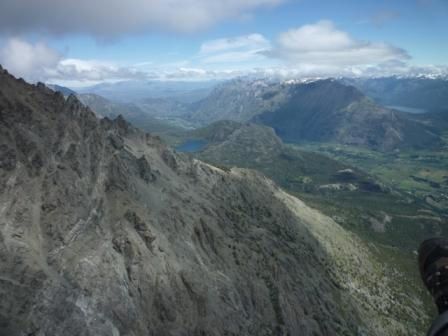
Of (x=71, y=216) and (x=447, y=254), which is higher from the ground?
(x=447, y=254)

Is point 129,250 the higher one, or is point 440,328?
point 440,328

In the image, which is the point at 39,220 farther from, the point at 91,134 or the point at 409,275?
the point at 409,275

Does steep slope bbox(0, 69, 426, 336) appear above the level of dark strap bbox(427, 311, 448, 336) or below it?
below

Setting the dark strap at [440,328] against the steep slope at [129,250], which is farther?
the steep slope at [129,250]

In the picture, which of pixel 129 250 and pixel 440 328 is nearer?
pixel 440 328

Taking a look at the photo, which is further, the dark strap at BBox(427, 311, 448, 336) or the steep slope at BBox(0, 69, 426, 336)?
the steep slope at BBox(0, 69, 426, 336)

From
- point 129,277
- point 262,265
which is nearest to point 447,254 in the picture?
point 129,277

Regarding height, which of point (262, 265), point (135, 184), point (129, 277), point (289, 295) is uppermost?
point (135, 184)

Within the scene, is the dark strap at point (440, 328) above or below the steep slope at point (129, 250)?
above
